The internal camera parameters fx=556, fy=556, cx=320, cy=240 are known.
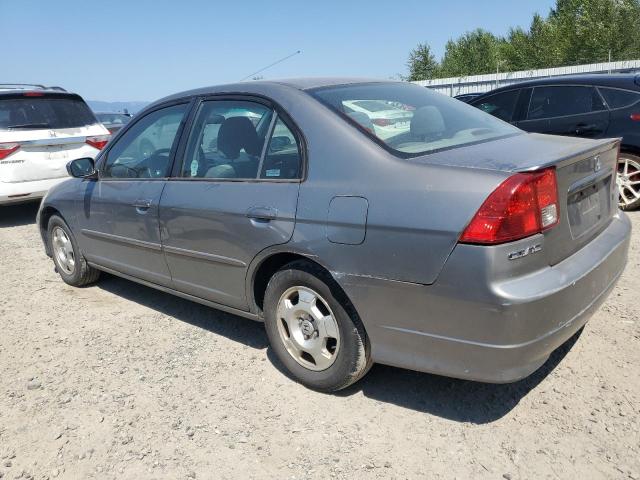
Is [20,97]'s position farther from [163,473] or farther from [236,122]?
[163,473]

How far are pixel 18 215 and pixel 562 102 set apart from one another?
8258mm

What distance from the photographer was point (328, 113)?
9.46ft

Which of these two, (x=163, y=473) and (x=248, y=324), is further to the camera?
(x=248, y=324)

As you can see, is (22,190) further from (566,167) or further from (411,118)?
(566,167)

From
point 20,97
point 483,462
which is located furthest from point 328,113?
point 20,97

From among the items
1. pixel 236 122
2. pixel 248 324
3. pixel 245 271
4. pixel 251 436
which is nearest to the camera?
pixel 251 436

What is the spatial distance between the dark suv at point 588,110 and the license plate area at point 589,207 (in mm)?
3626

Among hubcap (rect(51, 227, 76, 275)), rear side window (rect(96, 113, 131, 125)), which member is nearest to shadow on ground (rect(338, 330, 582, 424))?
hubcap (rect(51, 227, 76, 275))

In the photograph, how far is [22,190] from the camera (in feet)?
25.2

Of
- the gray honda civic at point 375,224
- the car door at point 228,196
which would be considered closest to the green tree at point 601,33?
the gray honda civic at point 375,224

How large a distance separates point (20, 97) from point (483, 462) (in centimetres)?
786

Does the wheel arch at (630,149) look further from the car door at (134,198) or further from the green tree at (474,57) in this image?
the green tree at (474,57)

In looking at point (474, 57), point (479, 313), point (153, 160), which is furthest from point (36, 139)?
point (474, 57)

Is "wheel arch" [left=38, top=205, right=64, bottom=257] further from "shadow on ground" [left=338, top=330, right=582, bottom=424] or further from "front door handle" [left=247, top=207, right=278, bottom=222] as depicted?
"shadow on ground" [left=338, top=330, right=582, bottom=424]
